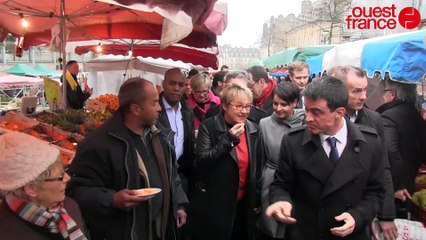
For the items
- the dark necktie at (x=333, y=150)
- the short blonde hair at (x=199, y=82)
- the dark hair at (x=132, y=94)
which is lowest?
the dark necktie at (x=333, y=150)

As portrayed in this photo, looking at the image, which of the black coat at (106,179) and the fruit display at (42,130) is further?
the fruit display at (42,130)

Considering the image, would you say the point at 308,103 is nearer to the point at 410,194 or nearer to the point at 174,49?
the point at 410,194

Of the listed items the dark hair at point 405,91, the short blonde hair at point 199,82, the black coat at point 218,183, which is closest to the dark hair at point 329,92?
the black coat at point 218,183

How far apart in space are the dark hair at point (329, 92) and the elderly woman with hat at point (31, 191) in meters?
1.71

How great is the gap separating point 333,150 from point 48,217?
1.87 meters

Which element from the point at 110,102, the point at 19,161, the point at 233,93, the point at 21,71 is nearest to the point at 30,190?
the point at 19,161

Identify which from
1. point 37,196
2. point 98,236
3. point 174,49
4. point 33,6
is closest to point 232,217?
point 98,236

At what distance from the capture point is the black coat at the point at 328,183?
2400 mm

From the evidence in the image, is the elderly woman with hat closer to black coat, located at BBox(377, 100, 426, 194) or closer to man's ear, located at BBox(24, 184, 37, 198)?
man's ear, located at BBox(24, 184, 37, 198)

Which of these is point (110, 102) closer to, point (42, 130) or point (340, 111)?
point (42, 130)

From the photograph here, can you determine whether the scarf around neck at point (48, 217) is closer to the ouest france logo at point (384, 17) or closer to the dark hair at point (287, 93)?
the dark hair at point (287, 93)

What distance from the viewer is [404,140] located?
154 inches

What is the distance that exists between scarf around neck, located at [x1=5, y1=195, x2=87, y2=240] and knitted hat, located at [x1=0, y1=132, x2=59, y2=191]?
10 centimetres

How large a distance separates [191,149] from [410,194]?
266 cm
